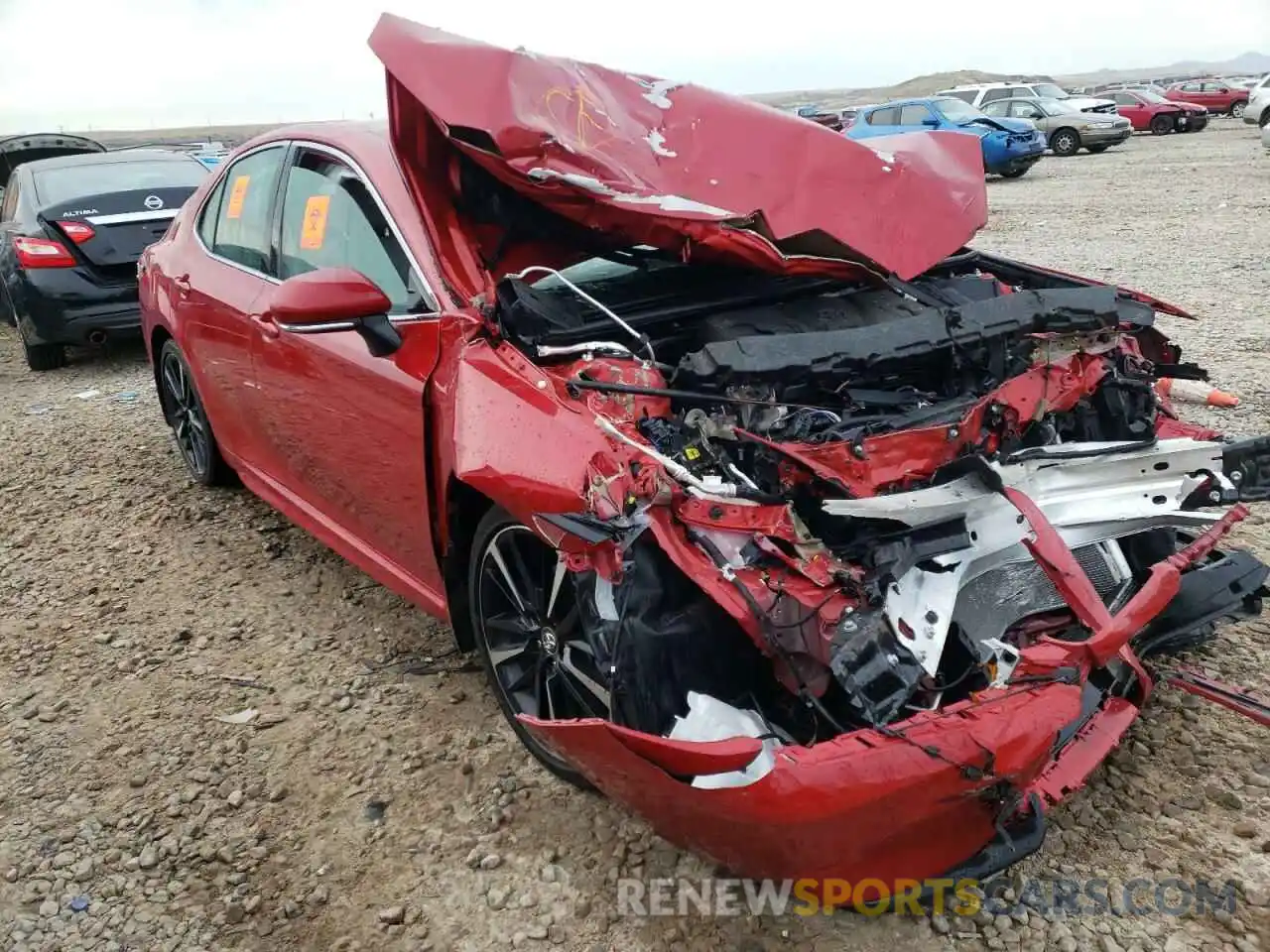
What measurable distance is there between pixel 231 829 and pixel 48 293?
5988mm

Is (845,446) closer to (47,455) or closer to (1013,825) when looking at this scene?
(1013,825)

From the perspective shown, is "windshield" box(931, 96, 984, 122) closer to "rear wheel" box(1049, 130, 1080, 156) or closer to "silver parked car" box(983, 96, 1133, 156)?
"silver parked car" box(983, 96, 1133, 156)

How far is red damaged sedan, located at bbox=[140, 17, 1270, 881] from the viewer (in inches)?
75.2

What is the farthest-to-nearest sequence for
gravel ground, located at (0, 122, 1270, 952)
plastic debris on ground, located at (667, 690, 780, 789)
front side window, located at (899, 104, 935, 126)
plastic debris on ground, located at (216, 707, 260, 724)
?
front side window, located at (899, 104, 935, 126) < plastic debris on ground, located at (216, 707, 260, 724) < gravel ground, located at (0, 122, 1270, 952) < plastic debris on ground, located at (667, 690, 780, 789)

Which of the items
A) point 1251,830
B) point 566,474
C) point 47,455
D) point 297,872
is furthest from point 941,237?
point 47,455

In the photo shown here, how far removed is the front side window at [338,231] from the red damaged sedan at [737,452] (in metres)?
0.02

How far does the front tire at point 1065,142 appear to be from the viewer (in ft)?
74.9

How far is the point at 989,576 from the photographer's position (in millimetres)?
2266

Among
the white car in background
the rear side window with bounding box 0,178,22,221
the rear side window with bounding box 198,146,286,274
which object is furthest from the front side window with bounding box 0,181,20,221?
the white car in background

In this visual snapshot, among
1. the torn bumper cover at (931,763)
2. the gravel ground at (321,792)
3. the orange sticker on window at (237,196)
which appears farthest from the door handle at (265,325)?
the torn bumper cover at (931,763)

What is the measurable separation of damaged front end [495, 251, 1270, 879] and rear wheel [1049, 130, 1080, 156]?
23.1 m

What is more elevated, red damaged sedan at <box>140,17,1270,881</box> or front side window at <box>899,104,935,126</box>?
red damaged sedan at <box>140,17,1270,881</box>

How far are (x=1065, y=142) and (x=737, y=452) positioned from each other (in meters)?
24.1

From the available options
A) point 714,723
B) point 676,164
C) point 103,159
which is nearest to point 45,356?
point 103,159
